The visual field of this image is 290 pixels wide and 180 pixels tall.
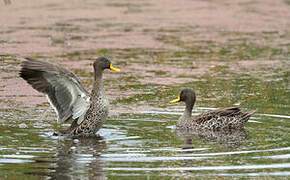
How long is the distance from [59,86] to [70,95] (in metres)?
0.21

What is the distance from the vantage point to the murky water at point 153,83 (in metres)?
7.48

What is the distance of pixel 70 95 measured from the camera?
29.8 feet

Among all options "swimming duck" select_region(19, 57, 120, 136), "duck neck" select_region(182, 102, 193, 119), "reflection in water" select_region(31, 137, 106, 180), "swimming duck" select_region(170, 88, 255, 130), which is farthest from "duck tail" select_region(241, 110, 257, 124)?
"reflection in water" select_region(31, 137, 106, 180)

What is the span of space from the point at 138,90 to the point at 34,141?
154 inches

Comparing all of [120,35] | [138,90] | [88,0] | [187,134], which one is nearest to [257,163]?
[187,134]

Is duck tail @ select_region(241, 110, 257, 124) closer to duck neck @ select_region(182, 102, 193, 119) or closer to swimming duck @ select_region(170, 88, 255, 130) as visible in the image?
A: swimming duck @ select_region(170, 88, 255, 130)

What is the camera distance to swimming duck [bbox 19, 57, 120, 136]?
8758 mm

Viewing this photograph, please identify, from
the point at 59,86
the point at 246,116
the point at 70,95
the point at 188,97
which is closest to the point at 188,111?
the point at 188,97

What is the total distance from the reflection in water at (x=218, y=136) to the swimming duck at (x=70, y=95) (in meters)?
1.20

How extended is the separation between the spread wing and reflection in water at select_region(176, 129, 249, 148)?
1466 millimetres

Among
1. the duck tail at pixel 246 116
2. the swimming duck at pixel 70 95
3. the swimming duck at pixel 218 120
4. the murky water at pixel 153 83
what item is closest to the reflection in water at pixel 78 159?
the murky water at pixel 153 83

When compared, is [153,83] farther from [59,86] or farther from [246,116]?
[59,86]

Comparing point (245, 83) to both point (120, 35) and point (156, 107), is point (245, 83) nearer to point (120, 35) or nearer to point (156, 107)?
point (156, 107)

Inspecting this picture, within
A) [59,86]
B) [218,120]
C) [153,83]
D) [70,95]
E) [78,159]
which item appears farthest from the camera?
[153,83]
